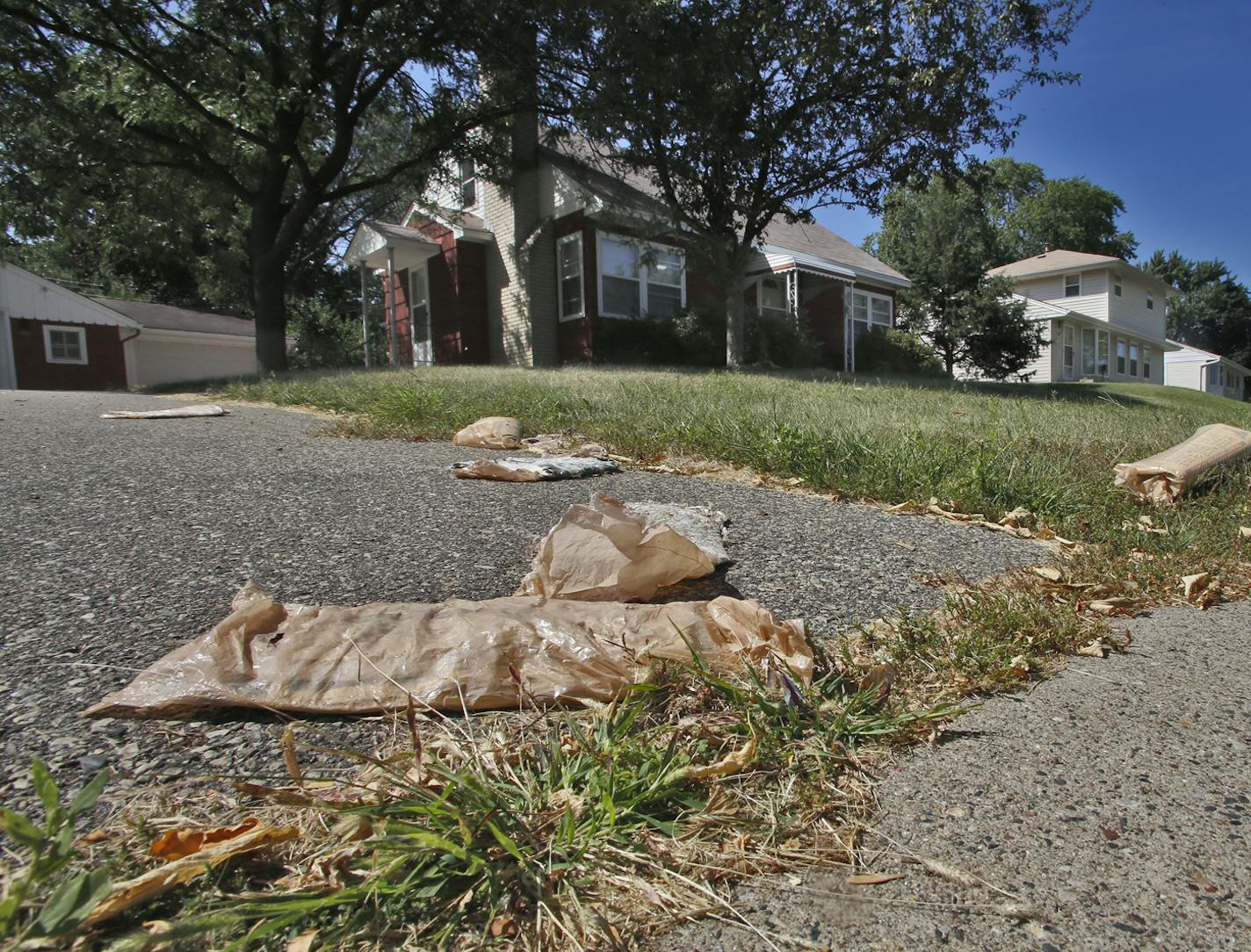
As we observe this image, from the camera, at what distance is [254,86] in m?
11.4

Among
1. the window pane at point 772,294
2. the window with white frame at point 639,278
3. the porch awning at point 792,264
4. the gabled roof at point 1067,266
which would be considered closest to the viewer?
the window with white frame at point 639,278

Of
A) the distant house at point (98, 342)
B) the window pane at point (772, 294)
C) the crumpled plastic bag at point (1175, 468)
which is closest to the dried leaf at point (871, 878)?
the crumpled plastic bag at point (1175, 468)

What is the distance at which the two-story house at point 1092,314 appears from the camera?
3023cm

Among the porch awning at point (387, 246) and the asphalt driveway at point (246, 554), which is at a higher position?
the porch awning at point (387, 246)

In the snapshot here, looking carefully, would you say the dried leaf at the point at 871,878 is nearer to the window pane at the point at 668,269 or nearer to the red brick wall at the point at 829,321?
the window pane at the point at 668,269

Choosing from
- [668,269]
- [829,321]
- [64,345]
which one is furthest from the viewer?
[64,345]

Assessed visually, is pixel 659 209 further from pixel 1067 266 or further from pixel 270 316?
pixel 1067 266

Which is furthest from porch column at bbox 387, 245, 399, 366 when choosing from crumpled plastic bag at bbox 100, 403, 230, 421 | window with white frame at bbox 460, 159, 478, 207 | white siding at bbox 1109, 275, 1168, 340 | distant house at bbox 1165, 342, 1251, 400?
distant house at bbox 1165, 342, 1251, 400

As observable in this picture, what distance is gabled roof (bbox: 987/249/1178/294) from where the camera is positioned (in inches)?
1261

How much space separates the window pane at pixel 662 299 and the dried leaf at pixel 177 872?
16.5 m

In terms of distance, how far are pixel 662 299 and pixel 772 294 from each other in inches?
228

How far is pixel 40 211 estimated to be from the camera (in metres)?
14.9

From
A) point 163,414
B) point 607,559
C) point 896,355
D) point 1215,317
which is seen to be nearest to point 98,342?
point 163,414

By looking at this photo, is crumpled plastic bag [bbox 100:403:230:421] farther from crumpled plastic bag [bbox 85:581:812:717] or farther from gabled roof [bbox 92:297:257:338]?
gabled roof [bbox 92:297:257:338]
